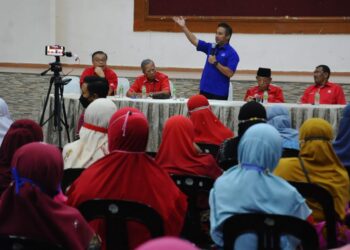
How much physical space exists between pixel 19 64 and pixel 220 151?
5573 millimetres

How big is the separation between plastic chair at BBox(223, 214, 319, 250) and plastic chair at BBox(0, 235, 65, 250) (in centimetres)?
66

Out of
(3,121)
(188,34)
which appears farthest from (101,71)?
(3,121)

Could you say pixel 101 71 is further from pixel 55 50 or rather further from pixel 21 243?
pixel 21 243

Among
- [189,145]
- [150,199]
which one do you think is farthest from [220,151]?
[150,199]

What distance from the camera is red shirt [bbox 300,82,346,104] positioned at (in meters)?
6.88

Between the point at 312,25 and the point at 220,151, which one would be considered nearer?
the point at 220,151

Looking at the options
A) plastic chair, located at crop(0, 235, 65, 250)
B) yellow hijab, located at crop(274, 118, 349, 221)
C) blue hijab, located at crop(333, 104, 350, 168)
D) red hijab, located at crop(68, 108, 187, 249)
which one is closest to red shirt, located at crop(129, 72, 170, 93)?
blue hijab, located at crop(333, 104, 350, 168)

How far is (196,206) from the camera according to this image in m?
2.77

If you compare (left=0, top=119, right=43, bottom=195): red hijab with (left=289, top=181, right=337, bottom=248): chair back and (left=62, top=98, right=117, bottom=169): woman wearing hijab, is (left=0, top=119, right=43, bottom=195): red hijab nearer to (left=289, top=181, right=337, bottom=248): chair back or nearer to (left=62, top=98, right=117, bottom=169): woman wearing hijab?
(left=62, top=98, right=117, bottom=169): woman wearing hijab

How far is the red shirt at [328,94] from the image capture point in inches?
271

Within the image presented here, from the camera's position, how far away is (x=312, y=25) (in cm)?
774

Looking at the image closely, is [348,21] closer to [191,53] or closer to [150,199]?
[191,53]

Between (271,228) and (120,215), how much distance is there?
1.86 feet

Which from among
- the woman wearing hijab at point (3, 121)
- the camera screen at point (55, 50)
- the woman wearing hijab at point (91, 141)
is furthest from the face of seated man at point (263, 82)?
the woman wearing hijab at point (91, 141)
